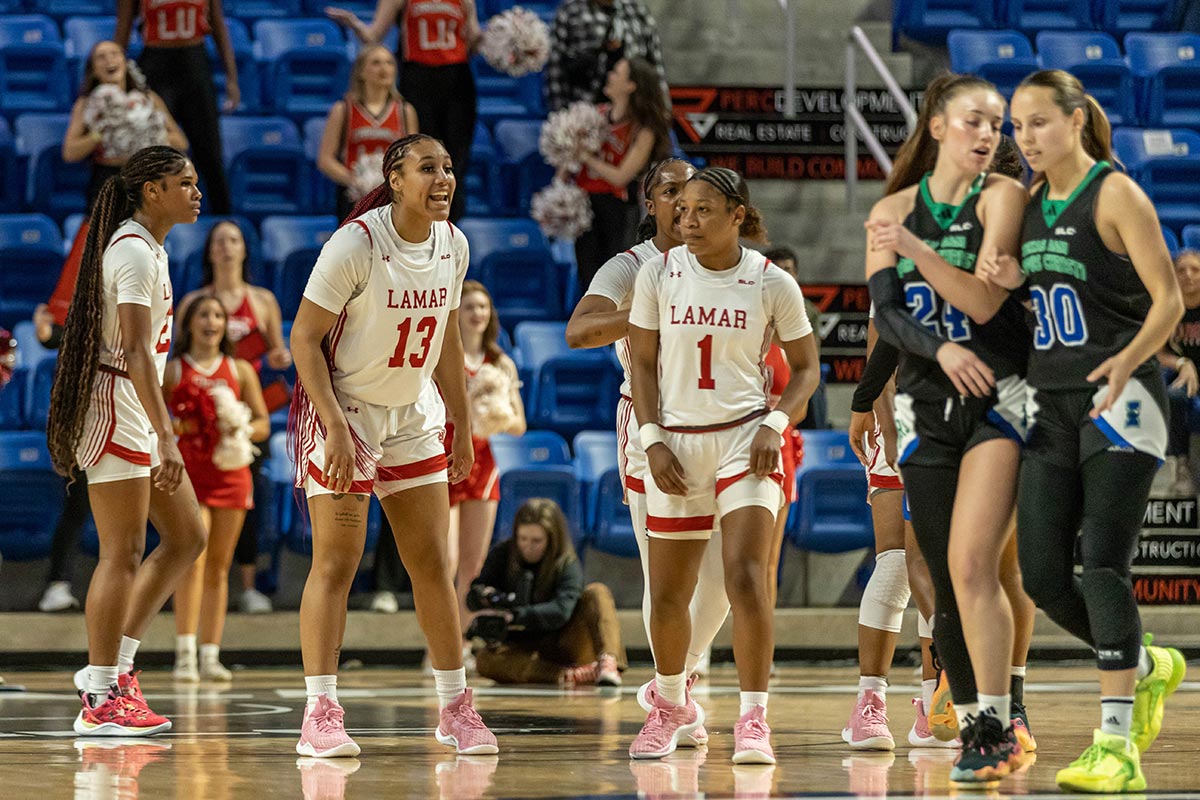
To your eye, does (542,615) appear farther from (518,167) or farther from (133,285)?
(518,167)

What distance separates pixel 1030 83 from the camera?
4.98 meters

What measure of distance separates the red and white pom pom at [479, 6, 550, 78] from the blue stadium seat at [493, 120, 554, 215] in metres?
0.76

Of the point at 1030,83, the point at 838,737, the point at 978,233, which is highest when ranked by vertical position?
the point at 1030,83

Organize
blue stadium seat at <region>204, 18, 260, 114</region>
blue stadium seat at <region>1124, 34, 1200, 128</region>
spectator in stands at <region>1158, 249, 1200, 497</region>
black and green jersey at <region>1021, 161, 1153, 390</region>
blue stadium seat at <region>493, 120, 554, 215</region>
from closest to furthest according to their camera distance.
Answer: black and green jersey at <region>1021, 161, 1153, 390</region>, spectator in stands at <region>1158, 249, 1200, 497</region>, blue stadium seat at <region>493, 120, 554, 215</region>, blue stadium seat at <region>204, 18, 260, 114</region>, blue stadium seat at <region>1124, 34, 1200, 128</region>

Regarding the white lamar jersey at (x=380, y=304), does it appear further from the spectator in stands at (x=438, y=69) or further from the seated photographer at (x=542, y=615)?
the spectator in stands at (x=438, y=69)

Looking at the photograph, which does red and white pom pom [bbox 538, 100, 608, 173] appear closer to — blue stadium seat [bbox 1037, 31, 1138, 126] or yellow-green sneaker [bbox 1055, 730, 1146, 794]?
blue stadium seat [bbox 1037, 31, 1138, 126]

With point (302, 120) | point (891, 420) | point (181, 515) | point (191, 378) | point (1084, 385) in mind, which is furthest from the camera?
point (302, 120)

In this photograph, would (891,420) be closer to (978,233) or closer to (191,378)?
(978,233)

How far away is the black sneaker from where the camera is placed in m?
4.88

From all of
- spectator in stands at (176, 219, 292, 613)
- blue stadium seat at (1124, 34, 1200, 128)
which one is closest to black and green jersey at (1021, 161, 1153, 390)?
spectator in stands at (176, 219, 292, 613)

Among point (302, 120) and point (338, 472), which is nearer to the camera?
point (338, 472)

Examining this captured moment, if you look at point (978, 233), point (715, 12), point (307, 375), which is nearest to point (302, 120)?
point (715, 12)

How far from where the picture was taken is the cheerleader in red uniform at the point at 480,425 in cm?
943

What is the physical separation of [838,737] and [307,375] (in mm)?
2226
